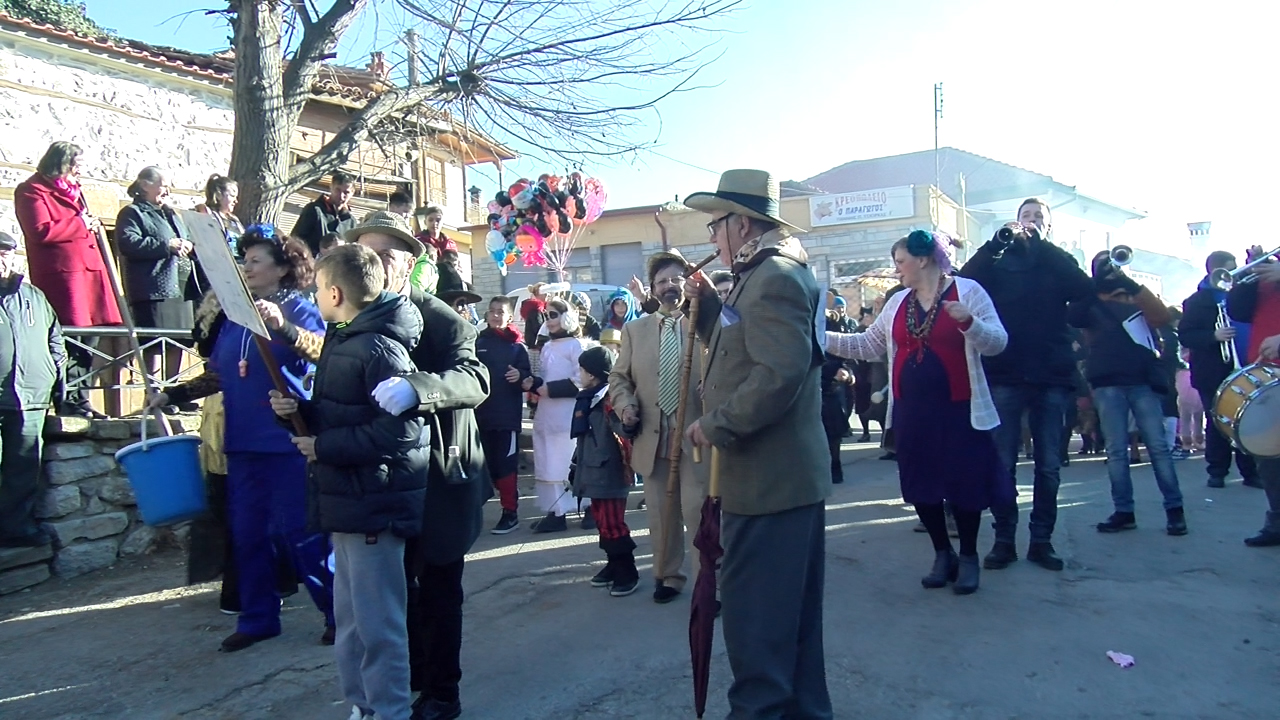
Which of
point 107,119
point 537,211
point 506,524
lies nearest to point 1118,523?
point 506,524

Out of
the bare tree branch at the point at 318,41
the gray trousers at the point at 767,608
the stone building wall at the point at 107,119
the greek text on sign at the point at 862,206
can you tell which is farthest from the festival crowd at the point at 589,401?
the greek text on sign at the point at 862,206

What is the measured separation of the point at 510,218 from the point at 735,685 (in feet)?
30.4

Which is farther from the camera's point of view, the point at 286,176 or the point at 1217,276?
the point at 286,176

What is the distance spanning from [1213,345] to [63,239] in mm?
8880

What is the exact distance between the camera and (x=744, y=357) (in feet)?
10.1

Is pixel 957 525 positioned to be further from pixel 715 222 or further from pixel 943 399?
pixel 715 222

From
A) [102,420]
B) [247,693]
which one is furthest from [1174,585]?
[102,420]

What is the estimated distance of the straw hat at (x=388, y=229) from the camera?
3701mm

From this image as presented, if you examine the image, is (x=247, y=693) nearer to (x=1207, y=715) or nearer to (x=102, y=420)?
(x=102, y=420)

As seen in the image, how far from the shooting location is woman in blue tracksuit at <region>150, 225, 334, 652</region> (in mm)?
4301

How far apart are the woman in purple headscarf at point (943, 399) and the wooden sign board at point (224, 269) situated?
2.88 m

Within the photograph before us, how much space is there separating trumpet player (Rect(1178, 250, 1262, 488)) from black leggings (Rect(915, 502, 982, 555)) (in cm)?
266

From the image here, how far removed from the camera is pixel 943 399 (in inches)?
189

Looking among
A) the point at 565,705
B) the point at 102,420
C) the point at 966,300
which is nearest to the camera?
the point at 565,705
